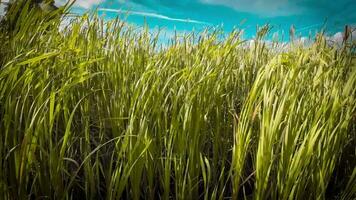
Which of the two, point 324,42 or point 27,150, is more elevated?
point 324,42

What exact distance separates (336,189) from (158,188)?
69cm

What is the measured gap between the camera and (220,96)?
1.27 m

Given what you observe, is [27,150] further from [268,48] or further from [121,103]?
[268,48]

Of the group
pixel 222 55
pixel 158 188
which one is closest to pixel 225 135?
pixel 158 188

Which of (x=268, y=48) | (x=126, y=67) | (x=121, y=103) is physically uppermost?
(x=268, y=48)

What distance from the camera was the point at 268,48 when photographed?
7.66 ft

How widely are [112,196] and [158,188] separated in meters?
0.29

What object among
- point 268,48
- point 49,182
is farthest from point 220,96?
point 268,48

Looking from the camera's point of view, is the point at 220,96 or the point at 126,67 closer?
the point at 220,96

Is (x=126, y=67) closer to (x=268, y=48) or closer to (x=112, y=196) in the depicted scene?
(x=112, y=196)

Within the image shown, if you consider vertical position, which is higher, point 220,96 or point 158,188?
point 220,96

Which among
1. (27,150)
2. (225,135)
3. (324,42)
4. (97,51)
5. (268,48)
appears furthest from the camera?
(268,48)

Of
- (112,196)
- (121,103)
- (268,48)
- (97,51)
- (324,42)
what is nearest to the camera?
(112,196)

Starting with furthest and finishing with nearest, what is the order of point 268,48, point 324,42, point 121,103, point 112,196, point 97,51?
point 268,48, point 324,42, point 97,51, point 121,103, point 112,196
